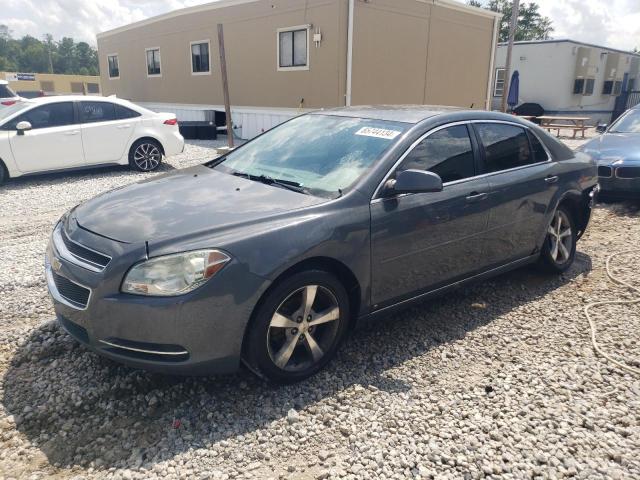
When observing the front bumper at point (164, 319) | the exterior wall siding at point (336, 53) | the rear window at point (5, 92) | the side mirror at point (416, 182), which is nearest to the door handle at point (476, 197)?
the side mirror at point (416, 182)

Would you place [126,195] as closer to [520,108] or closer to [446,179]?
[446,179]

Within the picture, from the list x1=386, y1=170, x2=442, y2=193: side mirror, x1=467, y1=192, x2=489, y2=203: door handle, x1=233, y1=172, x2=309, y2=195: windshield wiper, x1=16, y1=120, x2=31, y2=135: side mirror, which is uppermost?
x1=386, y1=170, x2=442, y2=193: side mirror

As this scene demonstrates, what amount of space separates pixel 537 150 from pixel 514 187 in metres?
0.69

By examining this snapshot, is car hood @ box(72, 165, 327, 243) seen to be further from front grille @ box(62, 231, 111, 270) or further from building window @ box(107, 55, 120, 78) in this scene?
building window @ box(107, 55, 120, 78)

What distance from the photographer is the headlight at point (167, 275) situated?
105 inches

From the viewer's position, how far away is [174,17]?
63.2 ft

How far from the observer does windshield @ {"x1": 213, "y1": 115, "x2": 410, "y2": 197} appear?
137 inches

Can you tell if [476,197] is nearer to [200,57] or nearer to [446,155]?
[446,155]

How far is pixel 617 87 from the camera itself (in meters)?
31.1

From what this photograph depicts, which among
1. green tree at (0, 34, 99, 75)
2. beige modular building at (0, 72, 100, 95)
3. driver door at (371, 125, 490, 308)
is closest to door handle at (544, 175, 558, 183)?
driver door at (371, 125, 490, 308)

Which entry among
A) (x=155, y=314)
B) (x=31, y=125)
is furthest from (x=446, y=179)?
(x=31, y=125)

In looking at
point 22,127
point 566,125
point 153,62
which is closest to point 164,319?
point 22,127

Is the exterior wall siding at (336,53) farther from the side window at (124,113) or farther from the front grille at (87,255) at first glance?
the front grille at (87,255)

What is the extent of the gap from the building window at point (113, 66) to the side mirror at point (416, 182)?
2398cm
